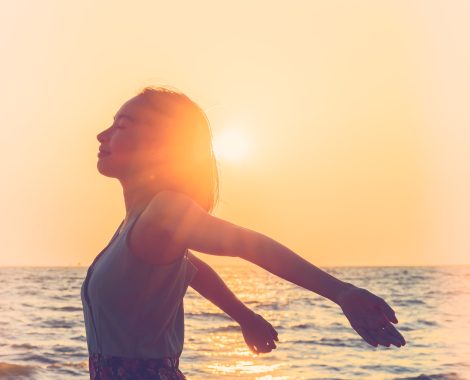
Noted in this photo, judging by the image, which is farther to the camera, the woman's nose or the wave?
the wave

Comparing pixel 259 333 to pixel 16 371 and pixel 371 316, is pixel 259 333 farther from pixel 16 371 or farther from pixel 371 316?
pixel 16 371

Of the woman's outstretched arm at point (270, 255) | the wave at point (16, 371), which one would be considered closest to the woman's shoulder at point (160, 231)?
the woman's outstretched arm at point (270, 255)

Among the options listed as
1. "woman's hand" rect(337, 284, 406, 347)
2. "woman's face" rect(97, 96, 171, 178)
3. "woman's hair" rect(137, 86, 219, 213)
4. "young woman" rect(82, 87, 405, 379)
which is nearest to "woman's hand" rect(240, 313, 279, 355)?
"young woman" rect(82, 87, 405, 379)

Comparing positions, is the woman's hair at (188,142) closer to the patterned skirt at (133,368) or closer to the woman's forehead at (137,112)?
the woman's forehead at (137,112)

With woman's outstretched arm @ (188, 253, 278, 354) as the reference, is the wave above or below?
below

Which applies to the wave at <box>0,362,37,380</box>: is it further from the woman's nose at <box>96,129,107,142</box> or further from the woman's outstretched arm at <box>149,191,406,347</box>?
the woman's outstretched arm at <box>149,191,406,347</box>

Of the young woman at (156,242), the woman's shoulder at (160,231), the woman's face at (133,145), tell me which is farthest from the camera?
the woman's face at (133,145)

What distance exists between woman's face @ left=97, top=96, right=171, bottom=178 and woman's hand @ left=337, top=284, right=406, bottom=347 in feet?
2.57

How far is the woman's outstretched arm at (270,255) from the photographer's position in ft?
5.23

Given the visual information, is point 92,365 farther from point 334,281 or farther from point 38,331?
point 38,331

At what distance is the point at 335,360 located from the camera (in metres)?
14.8

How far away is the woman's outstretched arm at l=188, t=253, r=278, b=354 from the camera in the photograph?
2635 mm

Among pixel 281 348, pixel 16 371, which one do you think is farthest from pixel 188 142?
pixel 281 348

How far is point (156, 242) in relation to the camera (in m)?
1.88
